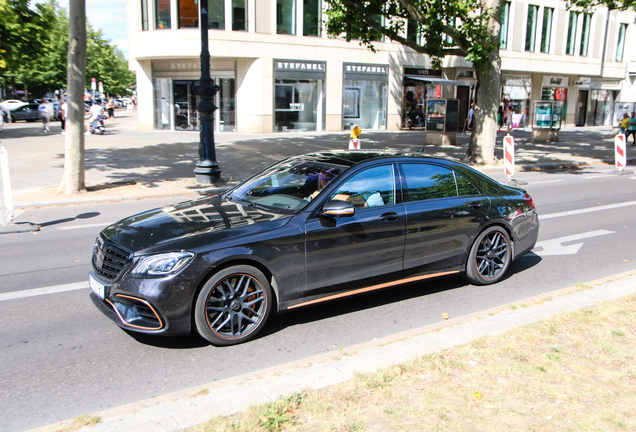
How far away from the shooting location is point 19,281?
615 cm

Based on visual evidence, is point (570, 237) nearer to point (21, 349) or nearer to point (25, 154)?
point (21, 349)

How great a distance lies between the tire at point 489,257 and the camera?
594 cm

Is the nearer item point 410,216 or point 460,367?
point 460,367

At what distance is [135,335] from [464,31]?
14929mm

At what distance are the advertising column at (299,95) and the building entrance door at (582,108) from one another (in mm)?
24489

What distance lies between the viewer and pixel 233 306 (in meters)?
4.41

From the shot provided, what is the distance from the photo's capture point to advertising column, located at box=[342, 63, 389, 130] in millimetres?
32000

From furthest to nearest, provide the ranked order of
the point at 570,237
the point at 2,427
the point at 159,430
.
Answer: the point at 570,237 → the point at 2,427 → the point at 159,430

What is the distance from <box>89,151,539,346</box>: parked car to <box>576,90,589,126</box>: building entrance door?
1659 inches

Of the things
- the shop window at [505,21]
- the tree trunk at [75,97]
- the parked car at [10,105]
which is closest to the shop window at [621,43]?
the shop window at [505,21]

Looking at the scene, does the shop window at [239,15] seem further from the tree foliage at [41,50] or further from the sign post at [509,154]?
the sign post at [509,154]

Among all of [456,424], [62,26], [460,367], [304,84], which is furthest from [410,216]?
[62,26]

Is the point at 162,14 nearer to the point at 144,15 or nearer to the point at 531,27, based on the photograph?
the point at 144,15

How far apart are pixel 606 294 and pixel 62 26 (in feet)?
194
